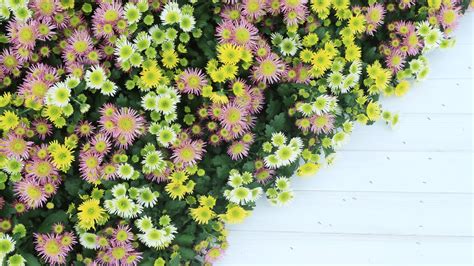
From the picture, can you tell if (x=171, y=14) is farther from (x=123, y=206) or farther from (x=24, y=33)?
(x=123, y=206)

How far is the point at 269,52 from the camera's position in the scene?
4.45 feet

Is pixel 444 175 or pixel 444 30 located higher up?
pixel 444 30

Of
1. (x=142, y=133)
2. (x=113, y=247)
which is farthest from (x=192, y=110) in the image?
(x=113, y=247)

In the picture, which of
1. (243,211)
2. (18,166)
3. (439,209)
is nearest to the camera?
(18,166)

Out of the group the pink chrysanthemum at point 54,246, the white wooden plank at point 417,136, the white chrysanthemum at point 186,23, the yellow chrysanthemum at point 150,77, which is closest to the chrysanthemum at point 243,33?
the white chrysanthemum at point 186,23

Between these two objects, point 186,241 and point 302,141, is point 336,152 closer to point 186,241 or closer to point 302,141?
point 302,141

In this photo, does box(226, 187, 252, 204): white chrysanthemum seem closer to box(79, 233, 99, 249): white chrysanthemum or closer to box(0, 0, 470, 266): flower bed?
box(0, 0, 470, 266): flower bed

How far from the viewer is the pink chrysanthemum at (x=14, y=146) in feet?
4.04

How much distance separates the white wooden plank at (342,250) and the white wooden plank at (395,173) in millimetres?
138

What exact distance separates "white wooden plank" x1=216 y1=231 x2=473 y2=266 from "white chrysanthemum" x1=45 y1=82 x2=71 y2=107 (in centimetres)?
57

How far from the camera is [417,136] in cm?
151

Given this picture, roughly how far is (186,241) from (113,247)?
174 mm

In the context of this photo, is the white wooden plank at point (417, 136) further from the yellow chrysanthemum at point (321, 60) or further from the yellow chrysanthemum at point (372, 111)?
the yellow chrysanthemum at point (321, 60)

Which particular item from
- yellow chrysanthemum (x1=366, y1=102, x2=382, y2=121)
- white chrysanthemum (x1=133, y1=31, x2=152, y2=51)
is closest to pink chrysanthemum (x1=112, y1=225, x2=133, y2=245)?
white chrysanthemum (x1=133, y1=31, x2=152, y2=51)
